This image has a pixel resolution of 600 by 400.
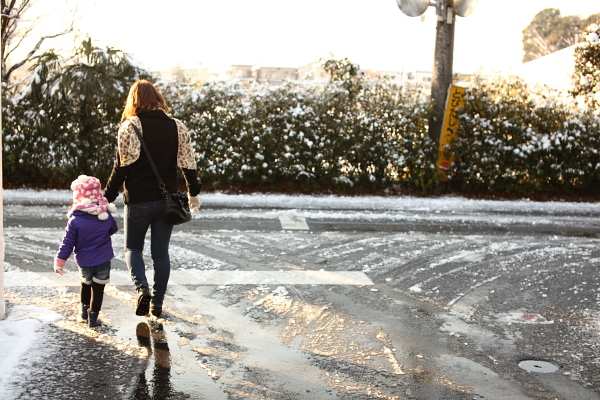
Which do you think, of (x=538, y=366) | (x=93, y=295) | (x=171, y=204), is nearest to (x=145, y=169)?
(x=171, y=204)

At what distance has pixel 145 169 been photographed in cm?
417

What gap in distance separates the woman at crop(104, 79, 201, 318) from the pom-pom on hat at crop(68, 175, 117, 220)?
0.20 meters

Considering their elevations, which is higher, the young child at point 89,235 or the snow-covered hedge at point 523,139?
the snow-covered hedge at point 523,139

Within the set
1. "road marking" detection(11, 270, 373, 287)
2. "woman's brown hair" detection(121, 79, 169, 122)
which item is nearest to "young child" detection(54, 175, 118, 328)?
"woman's brown hair" detection(121, 79, 169, 122)

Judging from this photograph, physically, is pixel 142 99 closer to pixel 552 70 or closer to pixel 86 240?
pixel 86 240

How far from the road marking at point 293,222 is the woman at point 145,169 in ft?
12.5

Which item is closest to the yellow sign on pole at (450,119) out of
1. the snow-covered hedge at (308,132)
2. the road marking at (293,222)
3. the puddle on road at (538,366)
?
the snow-covered hedge at (308,132)

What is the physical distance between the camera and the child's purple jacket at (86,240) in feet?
13.0

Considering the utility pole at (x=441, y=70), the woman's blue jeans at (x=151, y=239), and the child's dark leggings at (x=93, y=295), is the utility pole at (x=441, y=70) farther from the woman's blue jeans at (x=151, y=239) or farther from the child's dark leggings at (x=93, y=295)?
the child's dark leggings at (x=93, y=295)

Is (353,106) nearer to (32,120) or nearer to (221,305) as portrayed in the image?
(32,120)

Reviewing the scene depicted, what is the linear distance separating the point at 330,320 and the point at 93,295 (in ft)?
5.92

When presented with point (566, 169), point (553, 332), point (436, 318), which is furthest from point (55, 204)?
point (566, 169)

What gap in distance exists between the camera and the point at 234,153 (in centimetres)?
1067

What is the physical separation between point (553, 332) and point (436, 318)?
0.88 metres
